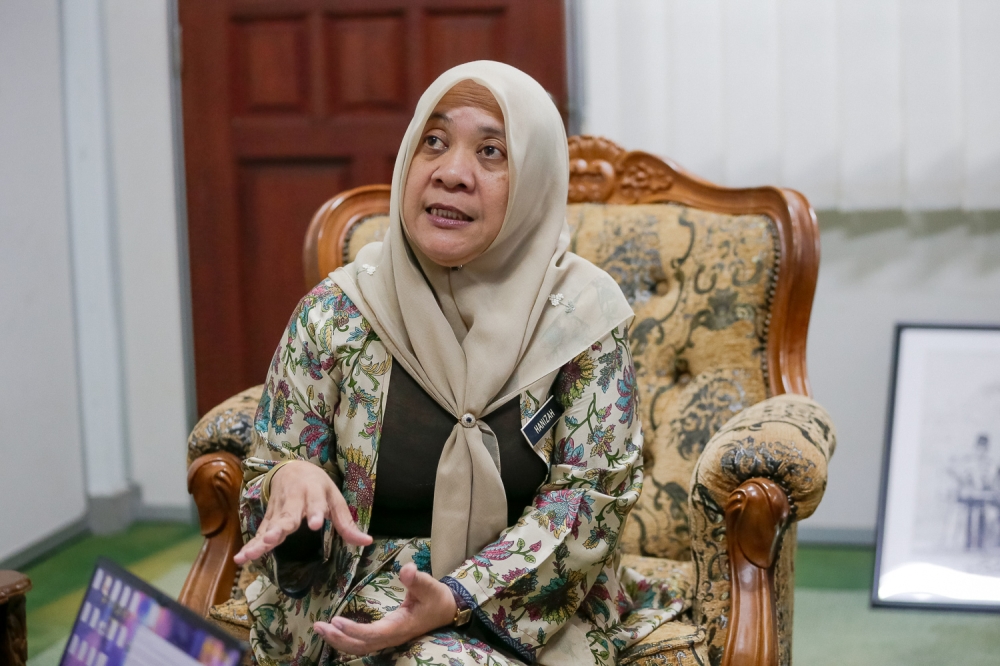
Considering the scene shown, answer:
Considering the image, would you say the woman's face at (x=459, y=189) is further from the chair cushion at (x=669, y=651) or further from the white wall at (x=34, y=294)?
the white wall at (x=34, y=294)

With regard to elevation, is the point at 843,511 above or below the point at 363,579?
below

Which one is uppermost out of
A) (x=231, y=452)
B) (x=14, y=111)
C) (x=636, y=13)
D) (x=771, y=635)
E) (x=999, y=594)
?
(x=636, y=13)

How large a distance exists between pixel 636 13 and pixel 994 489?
1592 mm

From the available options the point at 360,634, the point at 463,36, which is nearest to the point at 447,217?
the point at 360,634

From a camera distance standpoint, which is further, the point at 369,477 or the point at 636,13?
the point at 636,13

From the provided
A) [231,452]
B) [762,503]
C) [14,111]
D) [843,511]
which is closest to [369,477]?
[231,452]

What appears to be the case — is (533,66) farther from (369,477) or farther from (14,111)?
(369,477)

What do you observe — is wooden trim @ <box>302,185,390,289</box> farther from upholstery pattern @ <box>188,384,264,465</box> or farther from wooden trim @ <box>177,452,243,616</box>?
wooden trim @ <box>177,452,243,616</box>

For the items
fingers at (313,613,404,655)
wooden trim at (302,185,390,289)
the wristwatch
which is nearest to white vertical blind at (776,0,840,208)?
wooden trim at (302,185,390,289)

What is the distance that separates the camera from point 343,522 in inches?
43.3

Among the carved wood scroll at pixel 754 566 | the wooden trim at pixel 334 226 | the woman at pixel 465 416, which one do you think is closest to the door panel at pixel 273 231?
the wooden trim at pixel 334 226

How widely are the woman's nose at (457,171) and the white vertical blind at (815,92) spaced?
5.10 feet

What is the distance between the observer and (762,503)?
1.35 m

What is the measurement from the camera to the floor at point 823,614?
89.1 inches
